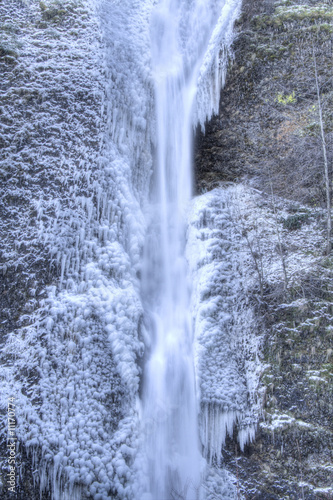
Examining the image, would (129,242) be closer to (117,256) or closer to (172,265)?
(117,256)

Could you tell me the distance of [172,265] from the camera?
28.0ft

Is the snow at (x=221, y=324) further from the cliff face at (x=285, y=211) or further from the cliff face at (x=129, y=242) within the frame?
the cliff face at (x=285, y=211)

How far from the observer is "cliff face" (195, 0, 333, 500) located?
6.18m

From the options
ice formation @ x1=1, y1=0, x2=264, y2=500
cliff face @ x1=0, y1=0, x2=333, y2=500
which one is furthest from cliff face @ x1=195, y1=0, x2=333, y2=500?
ice formation @ x1=1, y1=0, x2=264, y2=500

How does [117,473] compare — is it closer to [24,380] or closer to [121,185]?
[24,380]

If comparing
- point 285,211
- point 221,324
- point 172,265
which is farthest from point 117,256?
point 285,211

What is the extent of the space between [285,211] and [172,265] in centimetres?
246

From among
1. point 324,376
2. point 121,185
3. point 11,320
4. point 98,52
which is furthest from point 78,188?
point 324,376

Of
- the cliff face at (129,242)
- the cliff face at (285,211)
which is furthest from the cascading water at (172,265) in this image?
the cliff face at (285,211)

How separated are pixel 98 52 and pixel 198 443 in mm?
7370

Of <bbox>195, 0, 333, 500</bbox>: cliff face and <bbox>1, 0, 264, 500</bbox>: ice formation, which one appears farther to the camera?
Answer: <bbox>195, 0, 333, 500</bbox>: cliff face

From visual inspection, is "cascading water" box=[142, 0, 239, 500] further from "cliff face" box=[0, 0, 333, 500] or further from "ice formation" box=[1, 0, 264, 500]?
"cliff face" box=[0, 0, 333, 500]

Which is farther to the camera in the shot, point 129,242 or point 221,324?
point 129,242

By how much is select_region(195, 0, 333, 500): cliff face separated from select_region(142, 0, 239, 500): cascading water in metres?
0.61
